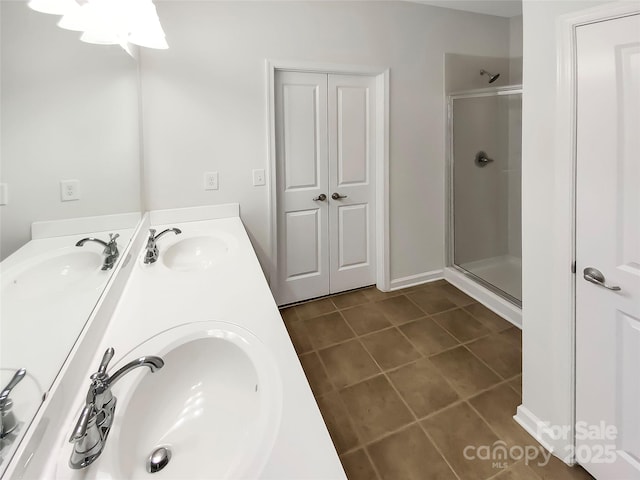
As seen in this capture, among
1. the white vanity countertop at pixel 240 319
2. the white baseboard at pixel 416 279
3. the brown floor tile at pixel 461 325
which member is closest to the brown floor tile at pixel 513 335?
the brown floor tile at pixel 461 325

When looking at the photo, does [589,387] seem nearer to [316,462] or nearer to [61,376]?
[316,462]

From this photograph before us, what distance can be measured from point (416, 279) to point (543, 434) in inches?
68.5

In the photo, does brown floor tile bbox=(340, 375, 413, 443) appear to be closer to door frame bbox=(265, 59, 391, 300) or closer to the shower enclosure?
door frame bbox=(265, 59, 391, 300)

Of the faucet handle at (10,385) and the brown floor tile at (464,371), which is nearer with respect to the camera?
the faucet handle at (10,385)

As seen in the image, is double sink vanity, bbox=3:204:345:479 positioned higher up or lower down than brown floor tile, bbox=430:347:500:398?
higher up

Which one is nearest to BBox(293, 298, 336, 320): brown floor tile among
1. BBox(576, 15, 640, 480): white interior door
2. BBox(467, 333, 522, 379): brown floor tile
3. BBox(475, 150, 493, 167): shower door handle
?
BBox(467, 333, 522, 379): brown floor tile

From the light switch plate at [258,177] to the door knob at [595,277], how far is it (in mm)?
2014

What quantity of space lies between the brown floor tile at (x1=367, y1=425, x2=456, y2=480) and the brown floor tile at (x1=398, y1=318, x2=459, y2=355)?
2.26 ft

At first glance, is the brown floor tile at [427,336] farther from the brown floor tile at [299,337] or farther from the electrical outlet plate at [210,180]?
the electrical outlet plate at [210,180]

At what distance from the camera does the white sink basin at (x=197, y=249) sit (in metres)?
1.81

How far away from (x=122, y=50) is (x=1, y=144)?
1.40 meters

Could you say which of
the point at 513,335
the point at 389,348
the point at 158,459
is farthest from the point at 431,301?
the point at 158,459

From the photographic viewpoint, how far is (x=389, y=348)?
7.15 ft

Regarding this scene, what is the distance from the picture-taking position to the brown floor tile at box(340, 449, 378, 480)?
1.35 meters
